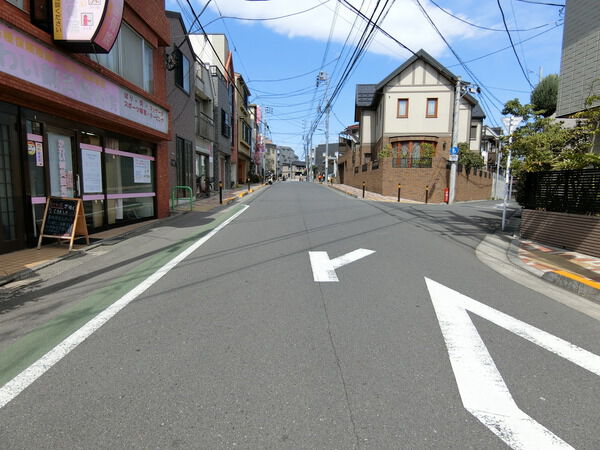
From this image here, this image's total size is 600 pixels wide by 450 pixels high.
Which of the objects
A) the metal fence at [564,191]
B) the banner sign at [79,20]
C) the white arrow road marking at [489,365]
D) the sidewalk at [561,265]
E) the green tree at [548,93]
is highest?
the green tree at [548,93]

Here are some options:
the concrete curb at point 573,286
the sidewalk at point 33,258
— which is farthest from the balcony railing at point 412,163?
the concrete curb at point 573,286

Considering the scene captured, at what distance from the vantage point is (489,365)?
3275 mm

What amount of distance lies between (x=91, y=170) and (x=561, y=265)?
1015 centimetres

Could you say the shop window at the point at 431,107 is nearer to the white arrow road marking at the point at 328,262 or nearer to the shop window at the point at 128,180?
the shop window at the point at 128,180

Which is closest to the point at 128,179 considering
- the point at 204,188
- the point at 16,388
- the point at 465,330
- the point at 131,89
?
the point at 131,89

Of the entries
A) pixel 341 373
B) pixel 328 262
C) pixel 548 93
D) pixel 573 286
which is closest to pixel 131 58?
pixel 328 262

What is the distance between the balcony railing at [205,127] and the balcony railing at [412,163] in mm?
12642

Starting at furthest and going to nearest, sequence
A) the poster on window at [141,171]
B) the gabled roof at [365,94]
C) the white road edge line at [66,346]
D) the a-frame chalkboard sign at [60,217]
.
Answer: the gabled roof at [365,94], the poster on window at [141,171], the a-frame chalkboard sign at [60,217], the white road edge line at [66,346]

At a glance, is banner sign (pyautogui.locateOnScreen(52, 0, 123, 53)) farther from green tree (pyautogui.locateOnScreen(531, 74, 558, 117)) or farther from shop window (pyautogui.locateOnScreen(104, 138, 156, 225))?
green tree (pyautogui.locateOnScreen(531, 74, 558, 117))

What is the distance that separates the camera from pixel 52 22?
23.7 ft

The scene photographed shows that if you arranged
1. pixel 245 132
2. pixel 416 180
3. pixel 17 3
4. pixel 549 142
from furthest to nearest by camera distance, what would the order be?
pixel 245 132 < pixel 416 180 < pixel 549 142 < pixel 17 3

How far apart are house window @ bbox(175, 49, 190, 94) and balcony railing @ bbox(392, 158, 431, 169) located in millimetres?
14352

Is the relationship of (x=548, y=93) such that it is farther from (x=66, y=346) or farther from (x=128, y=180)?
(x=66, y=346)

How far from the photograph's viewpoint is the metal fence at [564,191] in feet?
26.4
